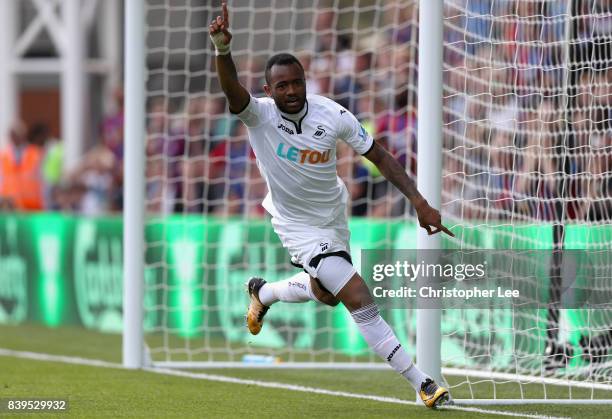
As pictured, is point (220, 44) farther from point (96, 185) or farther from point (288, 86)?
point (96, 185)

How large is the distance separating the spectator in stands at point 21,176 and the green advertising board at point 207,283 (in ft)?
7.28

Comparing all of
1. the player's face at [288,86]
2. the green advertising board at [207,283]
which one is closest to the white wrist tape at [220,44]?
the player's face at [288,86]

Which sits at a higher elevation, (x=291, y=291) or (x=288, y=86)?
(x=288, y=86)

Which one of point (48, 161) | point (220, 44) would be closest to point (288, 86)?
point (220, 44)

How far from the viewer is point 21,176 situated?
752 inches

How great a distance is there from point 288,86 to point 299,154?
0.46m

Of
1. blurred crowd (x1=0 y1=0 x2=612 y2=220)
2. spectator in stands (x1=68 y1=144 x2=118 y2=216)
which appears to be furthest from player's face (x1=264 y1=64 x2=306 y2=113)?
spectator in stands (x1=68 y1=144 x2=118 y2=216)

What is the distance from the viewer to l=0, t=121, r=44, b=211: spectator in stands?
19.0 meters

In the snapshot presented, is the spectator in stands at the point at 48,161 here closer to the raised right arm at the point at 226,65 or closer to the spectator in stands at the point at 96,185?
the spectator in stands at the point at 96,185

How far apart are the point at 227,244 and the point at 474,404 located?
5628 millimetres

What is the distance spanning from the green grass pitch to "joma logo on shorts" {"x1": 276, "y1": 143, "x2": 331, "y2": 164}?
Answer: 61.7 inches

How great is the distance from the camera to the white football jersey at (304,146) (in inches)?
320

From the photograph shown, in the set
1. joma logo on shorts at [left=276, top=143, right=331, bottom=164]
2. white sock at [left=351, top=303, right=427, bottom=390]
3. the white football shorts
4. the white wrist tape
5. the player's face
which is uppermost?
the white wrist tape

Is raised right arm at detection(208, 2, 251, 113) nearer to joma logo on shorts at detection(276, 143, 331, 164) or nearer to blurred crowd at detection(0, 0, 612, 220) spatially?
joma logo on shorts at detection(276, 143, 331, 164)
